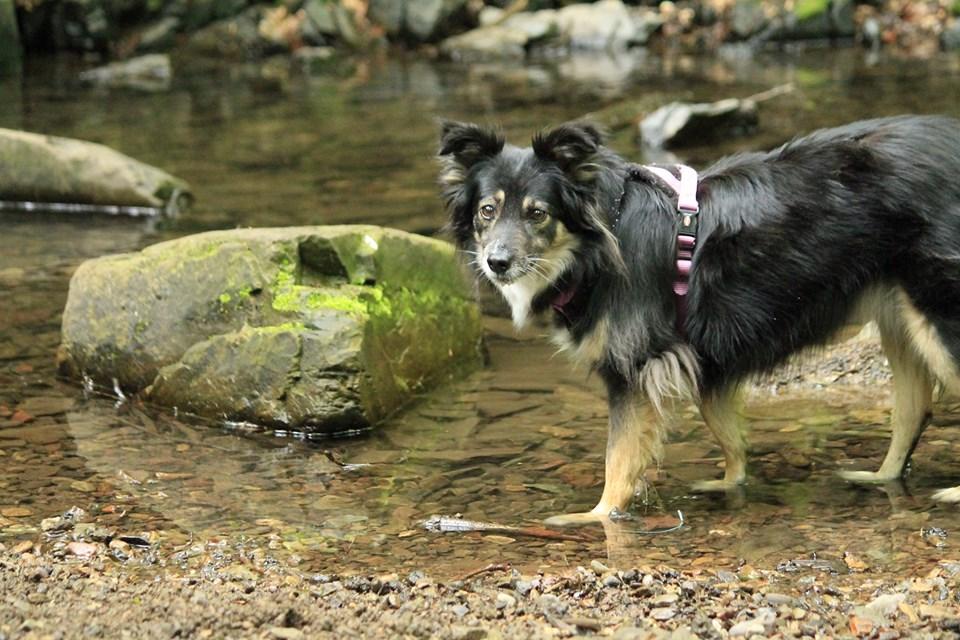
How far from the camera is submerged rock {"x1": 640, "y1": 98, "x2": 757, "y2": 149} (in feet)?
46.8

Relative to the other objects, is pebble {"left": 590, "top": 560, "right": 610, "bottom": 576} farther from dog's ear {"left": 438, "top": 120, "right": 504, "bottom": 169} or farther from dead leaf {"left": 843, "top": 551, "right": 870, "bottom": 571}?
dog's ear {"left": 438, "top": 120, "right": 504, "bottom": 169}

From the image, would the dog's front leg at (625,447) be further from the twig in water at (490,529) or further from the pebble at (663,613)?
the pebble at (663,613)

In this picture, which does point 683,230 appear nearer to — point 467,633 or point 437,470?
point 437,470

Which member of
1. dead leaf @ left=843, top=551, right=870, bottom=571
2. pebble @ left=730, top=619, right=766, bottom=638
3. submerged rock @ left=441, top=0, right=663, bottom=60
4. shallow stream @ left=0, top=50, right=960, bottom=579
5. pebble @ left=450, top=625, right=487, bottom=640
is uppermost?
submerged rock @ left=441, top=0, right=663, bottom=60

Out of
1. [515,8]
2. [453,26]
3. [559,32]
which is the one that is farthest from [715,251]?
[515,8]

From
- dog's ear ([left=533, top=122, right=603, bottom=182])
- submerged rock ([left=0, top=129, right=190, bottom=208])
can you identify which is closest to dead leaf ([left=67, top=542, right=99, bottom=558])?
dog's ear ([left=533, top=122, right=603, bottom=182])

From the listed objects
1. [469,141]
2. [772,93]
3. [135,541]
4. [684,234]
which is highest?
[469,141]

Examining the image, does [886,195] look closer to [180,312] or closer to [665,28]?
[180,312]

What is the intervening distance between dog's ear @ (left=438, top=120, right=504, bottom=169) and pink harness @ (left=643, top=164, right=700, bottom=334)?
782mm

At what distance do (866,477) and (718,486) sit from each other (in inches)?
28.7

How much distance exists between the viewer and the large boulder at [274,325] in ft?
22.5

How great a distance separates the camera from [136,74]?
21969mm

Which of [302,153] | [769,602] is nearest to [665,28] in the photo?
[302,153]

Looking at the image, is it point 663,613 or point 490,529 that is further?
point 490,529
